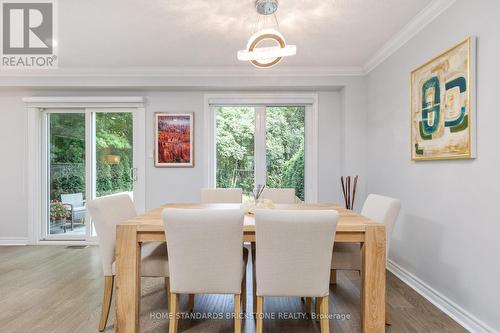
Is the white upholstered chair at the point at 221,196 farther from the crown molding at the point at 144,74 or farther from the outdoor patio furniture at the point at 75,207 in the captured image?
the outdoor patio furniture at the point at 75,207

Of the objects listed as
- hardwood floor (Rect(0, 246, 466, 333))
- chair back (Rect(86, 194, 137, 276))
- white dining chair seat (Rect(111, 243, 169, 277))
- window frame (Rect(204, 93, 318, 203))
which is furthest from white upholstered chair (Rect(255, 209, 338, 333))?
window frame (Rect(204, 93, 318, 203))

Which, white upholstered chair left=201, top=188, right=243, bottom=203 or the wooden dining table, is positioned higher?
white upholstered chair left=201, top=188, right=243, bottom=203

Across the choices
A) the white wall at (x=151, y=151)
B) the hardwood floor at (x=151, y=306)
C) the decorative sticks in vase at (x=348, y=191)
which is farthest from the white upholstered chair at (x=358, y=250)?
the white wall at (x=151, y=151)

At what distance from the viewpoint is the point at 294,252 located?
5.02 feet

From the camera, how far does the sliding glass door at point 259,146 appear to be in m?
3.97

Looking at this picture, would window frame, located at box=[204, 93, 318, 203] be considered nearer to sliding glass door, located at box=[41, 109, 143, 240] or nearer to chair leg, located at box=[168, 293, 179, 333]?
sliding glass door, located at box=[41, 109, 143, 240]

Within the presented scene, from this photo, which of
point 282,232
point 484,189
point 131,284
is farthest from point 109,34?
point 484,189

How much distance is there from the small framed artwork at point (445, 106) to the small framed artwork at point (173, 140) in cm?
269

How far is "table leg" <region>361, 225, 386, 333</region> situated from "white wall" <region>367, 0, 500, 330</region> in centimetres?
72

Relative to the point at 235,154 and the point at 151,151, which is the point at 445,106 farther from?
the point at 151,151

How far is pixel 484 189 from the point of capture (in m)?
1.79

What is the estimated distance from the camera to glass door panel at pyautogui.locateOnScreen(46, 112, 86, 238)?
3.99 metres

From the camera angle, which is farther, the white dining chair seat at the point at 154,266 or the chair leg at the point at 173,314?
the white dining chair seat at the point at 154,266

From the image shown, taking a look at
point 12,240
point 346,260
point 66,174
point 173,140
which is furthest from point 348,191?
point 12,240
